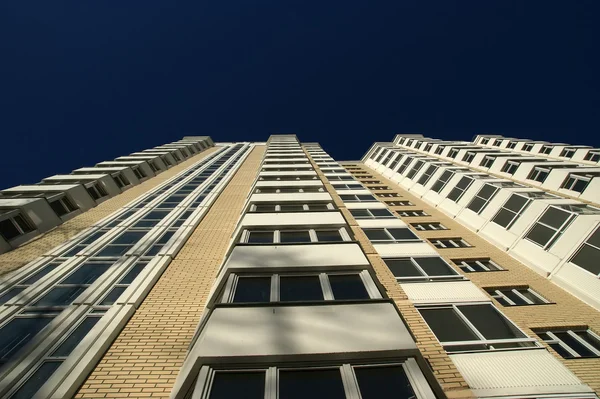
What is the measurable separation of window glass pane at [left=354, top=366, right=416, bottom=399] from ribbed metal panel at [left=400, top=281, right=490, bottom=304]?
4474 millimetres

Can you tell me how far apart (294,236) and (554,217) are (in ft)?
47.7

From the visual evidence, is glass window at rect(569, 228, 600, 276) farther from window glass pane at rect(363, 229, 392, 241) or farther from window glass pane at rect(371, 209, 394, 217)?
window glass pane at rect(371, 209, 394, 217)

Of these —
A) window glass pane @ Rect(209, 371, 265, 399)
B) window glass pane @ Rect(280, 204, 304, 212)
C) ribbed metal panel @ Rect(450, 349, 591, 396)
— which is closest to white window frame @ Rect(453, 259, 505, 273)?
ribbed metal panel @ Rect(450, 349, 591, 396)

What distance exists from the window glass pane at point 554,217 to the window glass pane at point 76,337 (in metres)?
20.7

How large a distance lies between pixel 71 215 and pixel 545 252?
2731 cm

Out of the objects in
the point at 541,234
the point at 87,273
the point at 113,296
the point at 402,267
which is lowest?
the point at 113,296

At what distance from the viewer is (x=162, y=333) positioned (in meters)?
7.24

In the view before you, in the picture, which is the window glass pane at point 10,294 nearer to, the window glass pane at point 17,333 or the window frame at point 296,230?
the window glass pane at point 17,333

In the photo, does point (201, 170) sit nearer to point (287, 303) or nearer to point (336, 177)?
A: point (336, 177)

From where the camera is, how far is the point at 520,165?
26.0m

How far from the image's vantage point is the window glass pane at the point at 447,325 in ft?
25.0

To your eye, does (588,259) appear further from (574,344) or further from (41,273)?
(41,273)

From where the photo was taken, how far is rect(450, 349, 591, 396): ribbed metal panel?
623cm

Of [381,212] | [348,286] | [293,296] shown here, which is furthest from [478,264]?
[293,296]
